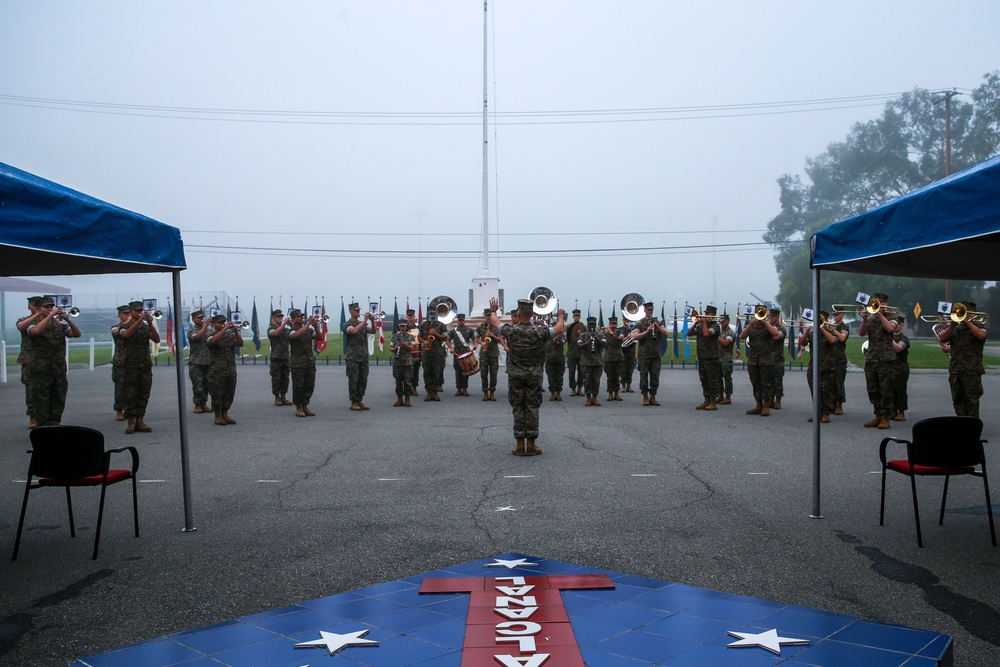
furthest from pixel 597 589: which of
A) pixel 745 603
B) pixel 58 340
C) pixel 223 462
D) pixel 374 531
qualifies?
pixel 58 340

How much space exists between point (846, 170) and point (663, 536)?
65419 millimetres

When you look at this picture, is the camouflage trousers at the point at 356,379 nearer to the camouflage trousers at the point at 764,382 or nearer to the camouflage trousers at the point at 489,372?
the camouflage trousers at the point at 489,372

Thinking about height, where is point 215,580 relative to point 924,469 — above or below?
below

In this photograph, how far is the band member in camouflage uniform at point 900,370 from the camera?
44.5 feet

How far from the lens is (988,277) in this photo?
8.20 m

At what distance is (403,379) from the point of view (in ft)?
57.7

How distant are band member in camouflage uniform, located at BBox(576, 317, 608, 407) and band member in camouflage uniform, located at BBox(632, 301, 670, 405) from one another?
33.8 inches

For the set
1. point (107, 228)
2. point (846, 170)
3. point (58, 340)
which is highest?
point (846, 170)

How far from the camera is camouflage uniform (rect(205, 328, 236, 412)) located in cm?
1458

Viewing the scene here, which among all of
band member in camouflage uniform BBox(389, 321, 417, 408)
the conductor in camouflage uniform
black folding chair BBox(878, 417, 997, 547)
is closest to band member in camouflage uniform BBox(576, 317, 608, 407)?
the conductor in camouflage uniform

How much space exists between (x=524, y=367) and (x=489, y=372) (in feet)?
26.8

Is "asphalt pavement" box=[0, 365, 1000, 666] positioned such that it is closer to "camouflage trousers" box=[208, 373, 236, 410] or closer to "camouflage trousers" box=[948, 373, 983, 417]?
"camouflage trousers" box=[948, 373, 983, 417]

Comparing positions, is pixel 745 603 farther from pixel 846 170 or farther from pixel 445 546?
pixel 846 170

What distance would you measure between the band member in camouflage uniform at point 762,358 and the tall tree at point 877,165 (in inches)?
1476
